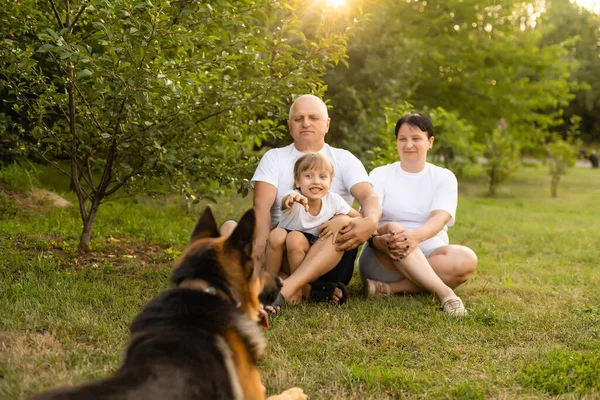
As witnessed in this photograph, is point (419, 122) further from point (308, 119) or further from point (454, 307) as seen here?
point (454, 307)

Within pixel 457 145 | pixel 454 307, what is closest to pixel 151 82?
pixel 454 307

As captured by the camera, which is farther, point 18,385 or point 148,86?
point 148,86

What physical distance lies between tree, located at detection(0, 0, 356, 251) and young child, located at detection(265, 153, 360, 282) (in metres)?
0.93

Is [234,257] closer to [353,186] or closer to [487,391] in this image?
[487,391]

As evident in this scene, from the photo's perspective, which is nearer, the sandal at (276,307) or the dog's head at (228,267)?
the dog's head at (228,267)

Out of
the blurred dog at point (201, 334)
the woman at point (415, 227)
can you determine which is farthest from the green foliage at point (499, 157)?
the blurred dog at point (201, 334)

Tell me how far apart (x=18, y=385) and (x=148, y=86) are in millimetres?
2215

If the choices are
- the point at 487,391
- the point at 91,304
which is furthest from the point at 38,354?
the point at 487,391

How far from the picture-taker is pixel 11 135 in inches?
204

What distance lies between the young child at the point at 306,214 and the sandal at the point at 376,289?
64cm

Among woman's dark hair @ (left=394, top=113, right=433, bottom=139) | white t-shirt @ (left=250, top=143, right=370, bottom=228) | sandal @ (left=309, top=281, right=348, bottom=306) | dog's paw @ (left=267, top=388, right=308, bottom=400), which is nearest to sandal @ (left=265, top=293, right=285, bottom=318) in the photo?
sandal @ (left=309, top=281, right=348, bottom=306)

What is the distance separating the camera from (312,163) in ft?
14.6

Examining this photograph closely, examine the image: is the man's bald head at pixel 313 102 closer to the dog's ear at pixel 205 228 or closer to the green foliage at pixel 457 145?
the dog's ear at pixel 205 228

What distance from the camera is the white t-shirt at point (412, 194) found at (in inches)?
193
